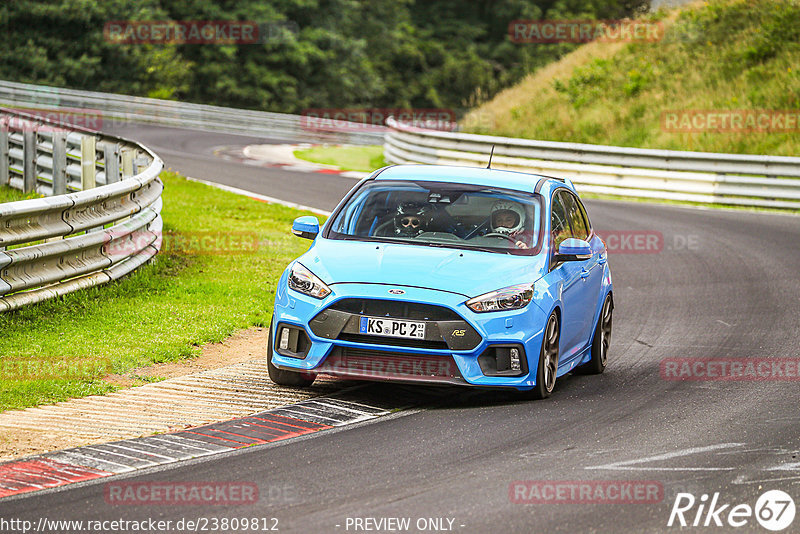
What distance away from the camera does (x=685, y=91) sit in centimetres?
3353

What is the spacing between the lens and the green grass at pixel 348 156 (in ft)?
103

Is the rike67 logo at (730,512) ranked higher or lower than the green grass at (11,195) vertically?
higher

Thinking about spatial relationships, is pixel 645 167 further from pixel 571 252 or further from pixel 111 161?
pixel 571 252

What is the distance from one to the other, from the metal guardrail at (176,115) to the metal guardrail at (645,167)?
12781mm

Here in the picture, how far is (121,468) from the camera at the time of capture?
6.48 meters

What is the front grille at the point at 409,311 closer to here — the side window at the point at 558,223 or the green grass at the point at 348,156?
the side window at the point at 558,223

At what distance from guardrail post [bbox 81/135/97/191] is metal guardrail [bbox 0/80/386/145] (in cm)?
2334

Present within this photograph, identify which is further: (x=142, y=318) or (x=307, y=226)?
(x=142, y=318)

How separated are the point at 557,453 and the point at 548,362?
160 cm

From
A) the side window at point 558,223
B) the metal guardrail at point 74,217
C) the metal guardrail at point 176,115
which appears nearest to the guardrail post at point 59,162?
the metal guardrail at point 74,217

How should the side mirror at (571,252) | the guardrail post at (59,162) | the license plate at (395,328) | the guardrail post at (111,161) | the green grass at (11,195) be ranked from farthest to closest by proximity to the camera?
the green grass at (11,195)
the guardrail post at (59,162)
the guardrail post at (111,161)
the side mirror at (571,252)
the license plate at (395,328)

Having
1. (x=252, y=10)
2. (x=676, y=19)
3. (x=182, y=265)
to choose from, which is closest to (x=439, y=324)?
(x=182, y=265)

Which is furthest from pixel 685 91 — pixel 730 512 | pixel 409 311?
pixel 730 512

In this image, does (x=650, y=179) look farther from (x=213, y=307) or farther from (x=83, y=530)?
(x=83, y=530)
